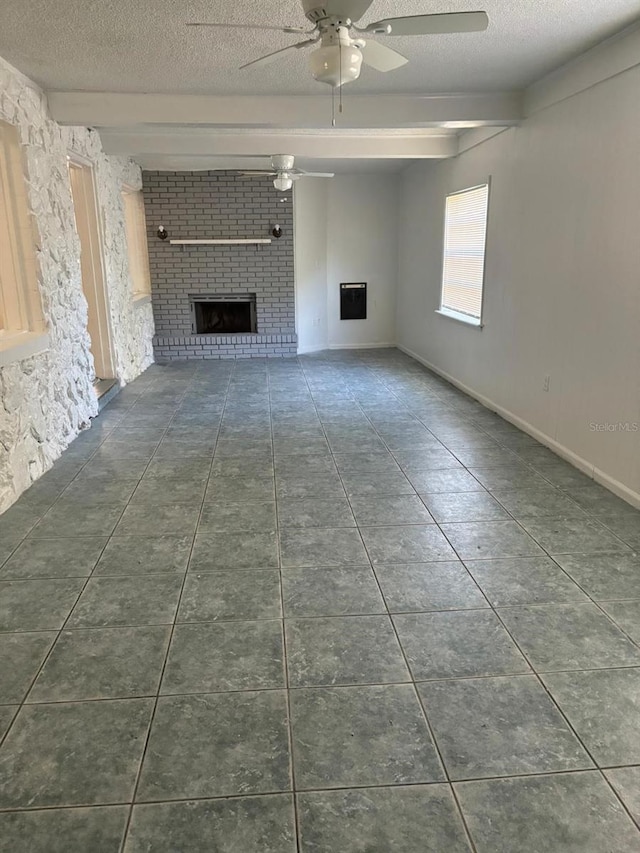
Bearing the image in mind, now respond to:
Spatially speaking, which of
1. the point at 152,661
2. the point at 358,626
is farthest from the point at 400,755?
the point at 152,661

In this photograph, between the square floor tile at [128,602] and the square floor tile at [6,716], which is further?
the square floor tile at [128,602]

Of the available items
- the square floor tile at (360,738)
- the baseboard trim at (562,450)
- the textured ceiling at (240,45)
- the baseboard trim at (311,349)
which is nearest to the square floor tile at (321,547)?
the square floor tile at (360,738)

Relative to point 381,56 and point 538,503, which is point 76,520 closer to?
point 538,503

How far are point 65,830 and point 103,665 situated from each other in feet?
2.08

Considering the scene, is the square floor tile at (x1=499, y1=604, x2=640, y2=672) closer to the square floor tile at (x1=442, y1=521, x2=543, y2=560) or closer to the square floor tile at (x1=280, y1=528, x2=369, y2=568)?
the square floor tile at (x1=442, y1=521, x2=543, y2=560)

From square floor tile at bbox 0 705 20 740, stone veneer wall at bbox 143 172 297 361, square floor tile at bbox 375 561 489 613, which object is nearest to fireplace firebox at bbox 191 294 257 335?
stone veneer wall at bbox 143 172 297 361

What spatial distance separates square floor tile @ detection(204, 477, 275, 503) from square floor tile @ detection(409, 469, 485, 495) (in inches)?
35.1

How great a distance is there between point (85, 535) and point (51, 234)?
7.87ft

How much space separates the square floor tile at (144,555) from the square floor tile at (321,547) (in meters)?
0.48

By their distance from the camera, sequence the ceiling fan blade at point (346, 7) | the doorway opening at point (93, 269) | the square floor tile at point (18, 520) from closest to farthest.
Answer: the ceiling fan blade at point (346, 7) < the square floor tile at point (18, 520) < the doorway opening at point (93, 269)

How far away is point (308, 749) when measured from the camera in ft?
5.61

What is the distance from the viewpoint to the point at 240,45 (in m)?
3.31

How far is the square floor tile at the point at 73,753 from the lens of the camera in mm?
1573

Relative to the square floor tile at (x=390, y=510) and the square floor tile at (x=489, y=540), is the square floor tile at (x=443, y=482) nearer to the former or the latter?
the square floor tile at (x=390, y=510)
